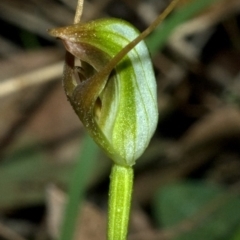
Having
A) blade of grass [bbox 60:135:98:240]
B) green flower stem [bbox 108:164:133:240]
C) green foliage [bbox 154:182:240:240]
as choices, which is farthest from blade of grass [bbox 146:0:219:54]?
green flower stem [bbox 108:164:133:240]

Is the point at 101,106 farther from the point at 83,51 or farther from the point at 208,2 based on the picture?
the point at 208,2

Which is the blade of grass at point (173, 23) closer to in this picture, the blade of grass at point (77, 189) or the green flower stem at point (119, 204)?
the blade of grass at point (77, 189)

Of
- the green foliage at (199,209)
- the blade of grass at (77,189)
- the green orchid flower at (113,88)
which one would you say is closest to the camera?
the green orchid flower at (113,88)

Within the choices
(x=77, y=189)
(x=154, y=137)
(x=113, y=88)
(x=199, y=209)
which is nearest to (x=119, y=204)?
(x=113, y=88)

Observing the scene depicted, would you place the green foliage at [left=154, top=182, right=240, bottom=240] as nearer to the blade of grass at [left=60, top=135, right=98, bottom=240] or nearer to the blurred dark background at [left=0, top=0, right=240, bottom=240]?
the blurred dark background at [left=0, top=0, right=240, bottom=240]

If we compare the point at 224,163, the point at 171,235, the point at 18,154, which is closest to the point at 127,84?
the point at 171,235

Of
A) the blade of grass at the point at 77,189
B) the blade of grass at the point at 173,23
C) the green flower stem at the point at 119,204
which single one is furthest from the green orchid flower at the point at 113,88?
the blade of grass at the point at 173,23
